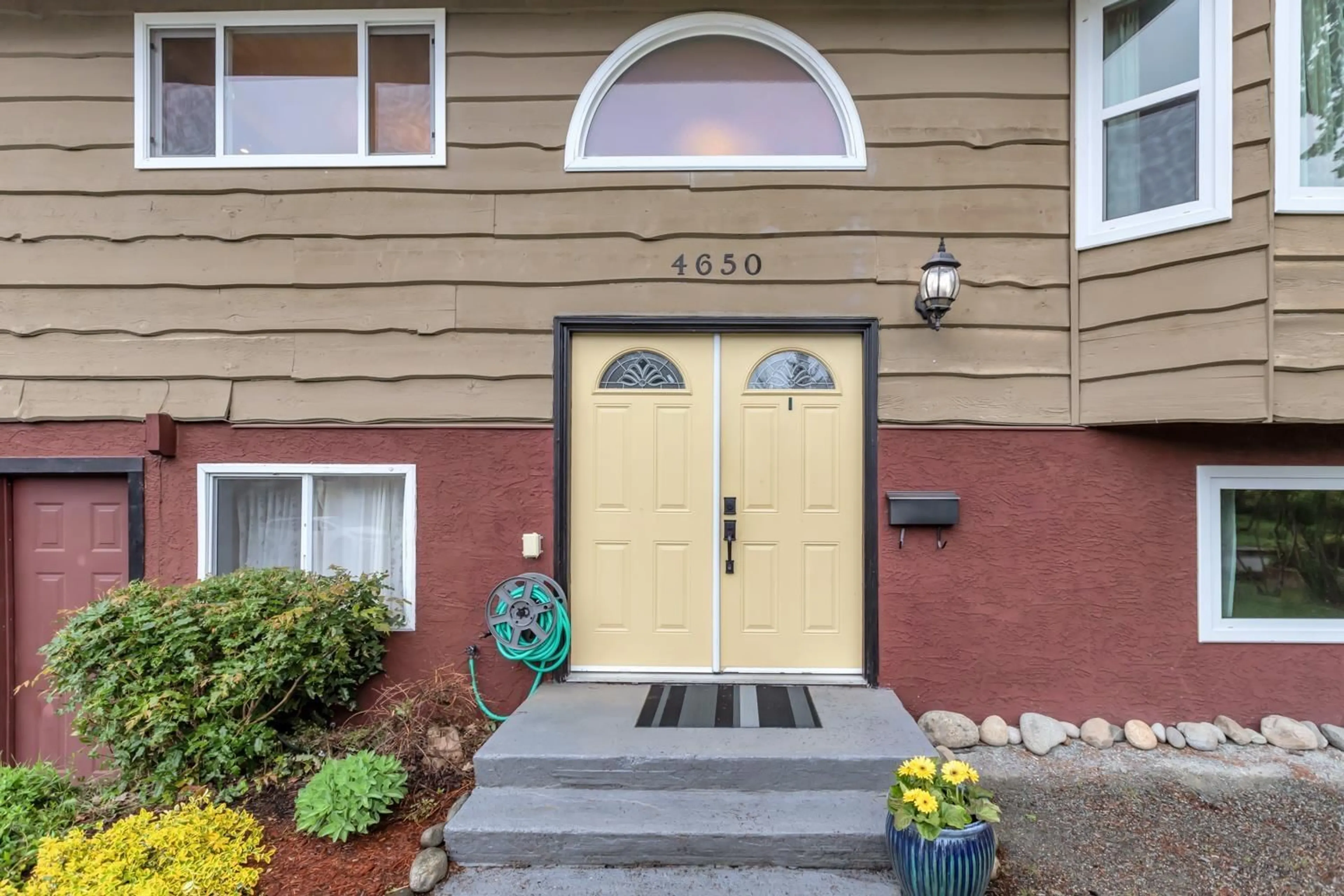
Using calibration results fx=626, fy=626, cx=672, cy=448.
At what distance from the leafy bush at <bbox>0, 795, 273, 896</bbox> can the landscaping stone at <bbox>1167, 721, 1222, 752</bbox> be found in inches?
173

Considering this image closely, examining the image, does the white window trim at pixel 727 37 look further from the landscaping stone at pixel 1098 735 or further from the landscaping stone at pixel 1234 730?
the landscaping stone at pixel 1234 730

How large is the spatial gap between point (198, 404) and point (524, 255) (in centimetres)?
202

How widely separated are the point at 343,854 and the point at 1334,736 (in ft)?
15.9

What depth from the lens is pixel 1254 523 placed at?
11.3 ft

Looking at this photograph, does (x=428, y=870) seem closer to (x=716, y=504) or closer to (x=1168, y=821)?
(x=716, y=504)

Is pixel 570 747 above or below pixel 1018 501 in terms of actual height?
below

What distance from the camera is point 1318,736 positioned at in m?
3.29

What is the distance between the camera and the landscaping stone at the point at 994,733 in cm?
335

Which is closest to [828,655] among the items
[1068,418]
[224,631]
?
[1068,418]

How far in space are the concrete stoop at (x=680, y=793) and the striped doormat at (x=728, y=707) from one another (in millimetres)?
71

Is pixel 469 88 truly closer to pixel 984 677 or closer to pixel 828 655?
pixel 828 655

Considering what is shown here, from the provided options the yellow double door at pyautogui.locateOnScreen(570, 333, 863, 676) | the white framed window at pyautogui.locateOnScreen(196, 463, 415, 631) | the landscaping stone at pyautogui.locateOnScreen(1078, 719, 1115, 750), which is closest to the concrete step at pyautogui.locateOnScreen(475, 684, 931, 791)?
the yellow double door at pyautogui.locateOnScreen(570, 333, 863, 676)

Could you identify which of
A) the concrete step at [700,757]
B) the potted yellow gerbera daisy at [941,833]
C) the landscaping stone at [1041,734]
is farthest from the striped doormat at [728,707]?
the landscaping stone at [1041,734]

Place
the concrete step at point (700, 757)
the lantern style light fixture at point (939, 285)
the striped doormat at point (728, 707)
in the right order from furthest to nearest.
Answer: the lantern style light fixture at point (939, 285)
the striped doormat at point (728, 707)
the concrete step at point (700, 757)
